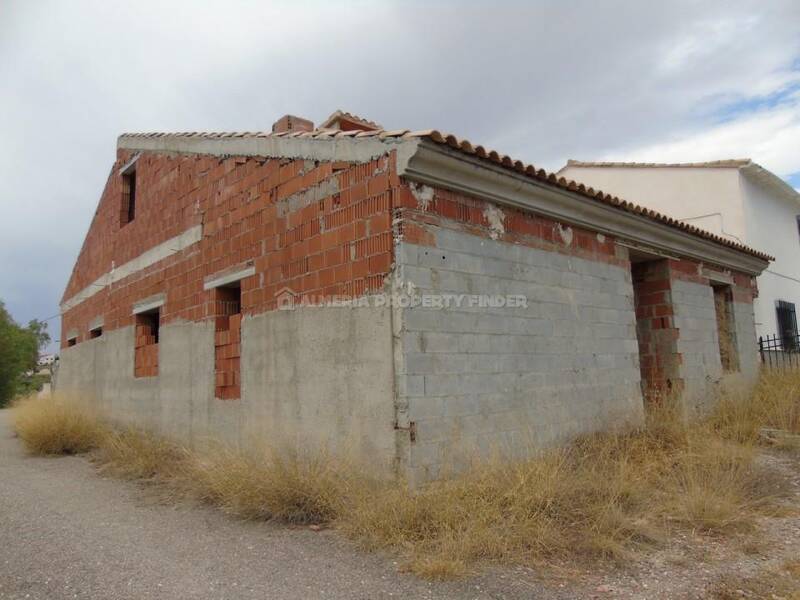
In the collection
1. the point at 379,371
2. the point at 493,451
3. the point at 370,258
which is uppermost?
the point at 370,258

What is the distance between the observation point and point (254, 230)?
274 inches

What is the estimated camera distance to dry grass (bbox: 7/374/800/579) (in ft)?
12.8

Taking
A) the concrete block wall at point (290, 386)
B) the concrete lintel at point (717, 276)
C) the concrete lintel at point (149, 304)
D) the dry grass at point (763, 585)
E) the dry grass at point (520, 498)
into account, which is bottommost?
the dry grass at point (763, 585)

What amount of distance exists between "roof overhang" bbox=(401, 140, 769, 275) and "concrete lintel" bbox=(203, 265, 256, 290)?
9.05 feet

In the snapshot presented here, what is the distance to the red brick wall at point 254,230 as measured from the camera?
5.34 metres

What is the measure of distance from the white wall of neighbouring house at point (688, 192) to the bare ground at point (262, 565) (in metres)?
9.73

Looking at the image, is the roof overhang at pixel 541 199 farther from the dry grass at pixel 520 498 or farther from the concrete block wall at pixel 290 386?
the dry grass at pixel 520 498

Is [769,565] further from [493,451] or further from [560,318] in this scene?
[560,318]

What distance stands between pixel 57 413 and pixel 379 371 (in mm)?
7984

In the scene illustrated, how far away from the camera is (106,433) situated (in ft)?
31.8

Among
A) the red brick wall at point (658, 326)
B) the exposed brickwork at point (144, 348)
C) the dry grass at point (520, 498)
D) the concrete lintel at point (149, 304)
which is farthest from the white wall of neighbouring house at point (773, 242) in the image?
the exposed brickwork at point (144, 348)

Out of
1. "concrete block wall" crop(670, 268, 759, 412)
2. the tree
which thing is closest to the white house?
"concrete block wall" crop(670, 268, 759, 412)

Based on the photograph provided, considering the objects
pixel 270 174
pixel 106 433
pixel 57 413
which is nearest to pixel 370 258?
pixel 270 174

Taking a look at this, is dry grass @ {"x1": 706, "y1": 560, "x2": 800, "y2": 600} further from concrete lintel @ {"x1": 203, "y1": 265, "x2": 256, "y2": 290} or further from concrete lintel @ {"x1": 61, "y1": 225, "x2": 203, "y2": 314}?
concrete lintel @ {"x1": 61, "y1": 225, "x2": 203, "y2": 314}
